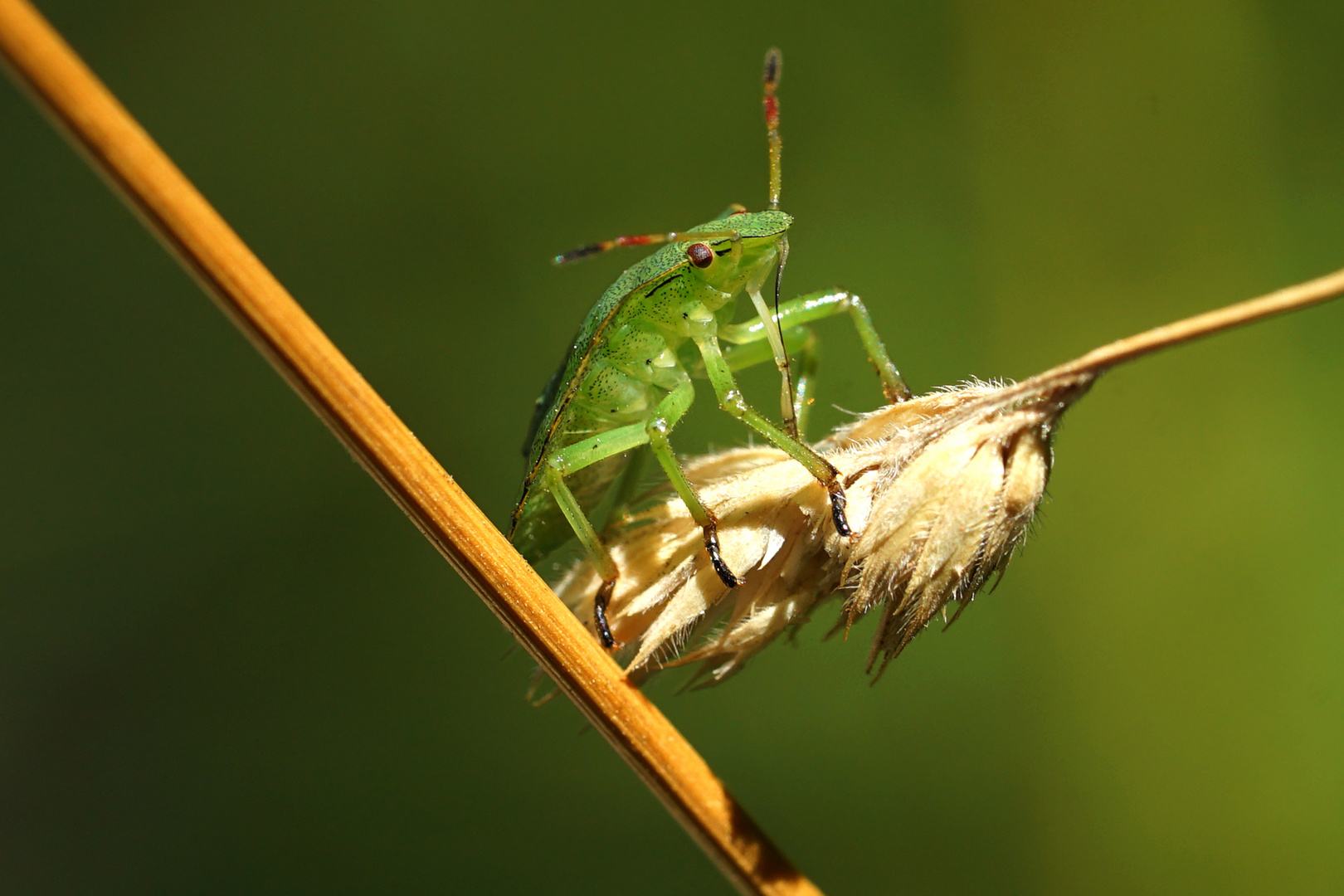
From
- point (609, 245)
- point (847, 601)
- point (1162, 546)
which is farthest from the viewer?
point (1162, 546)

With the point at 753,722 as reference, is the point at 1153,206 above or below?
above

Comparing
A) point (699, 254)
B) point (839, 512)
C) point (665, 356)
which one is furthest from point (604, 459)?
point (839, 512)

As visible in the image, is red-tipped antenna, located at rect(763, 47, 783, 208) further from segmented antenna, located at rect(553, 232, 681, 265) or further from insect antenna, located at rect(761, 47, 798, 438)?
segmented antenna, located at rect(553, 232, 681, 265)

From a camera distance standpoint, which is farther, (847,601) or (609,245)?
(609,245)

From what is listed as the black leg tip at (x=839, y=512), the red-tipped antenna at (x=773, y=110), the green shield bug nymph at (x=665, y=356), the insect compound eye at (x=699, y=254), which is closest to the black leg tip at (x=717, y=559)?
the black leg tip at (x=839, y=512)

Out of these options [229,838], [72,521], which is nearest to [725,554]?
[229,838]

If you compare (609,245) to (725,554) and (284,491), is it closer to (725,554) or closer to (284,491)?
(725,554)
